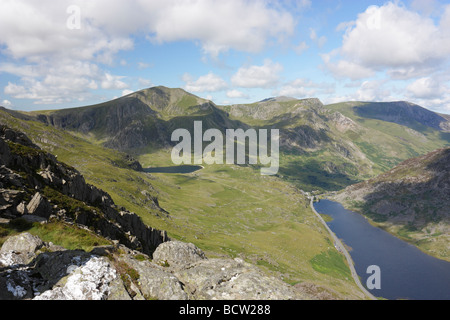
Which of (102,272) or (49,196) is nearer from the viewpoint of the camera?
(102,272)

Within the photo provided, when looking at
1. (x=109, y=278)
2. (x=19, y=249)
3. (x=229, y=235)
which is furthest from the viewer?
(x=229, y=235)

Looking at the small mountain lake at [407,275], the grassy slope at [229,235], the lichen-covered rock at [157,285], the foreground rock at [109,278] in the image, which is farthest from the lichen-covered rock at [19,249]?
the small mountain lake at [407,275]

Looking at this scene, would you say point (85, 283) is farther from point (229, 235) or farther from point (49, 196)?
point (229, 235)

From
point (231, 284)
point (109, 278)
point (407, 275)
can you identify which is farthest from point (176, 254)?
point (407, 275)

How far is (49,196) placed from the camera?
38.3 metres

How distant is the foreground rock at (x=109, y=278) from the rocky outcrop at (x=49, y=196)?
960 centimetres

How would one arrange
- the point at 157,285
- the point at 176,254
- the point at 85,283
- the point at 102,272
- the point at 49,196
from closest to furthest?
1. the point at 85,283
2. the point at 102,272
3. the point at 157,285
4. the point at 176,254
5. the point at 49,196

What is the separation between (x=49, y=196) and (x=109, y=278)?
86.7ft
